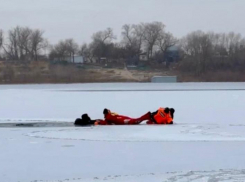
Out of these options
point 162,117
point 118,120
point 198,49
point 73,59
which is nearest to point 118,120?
point 118,120

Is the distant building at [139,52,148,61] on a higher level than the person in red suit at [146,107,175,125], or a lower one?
higher

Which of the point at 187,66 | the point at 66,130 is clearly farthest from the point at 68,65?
the point at 66,130

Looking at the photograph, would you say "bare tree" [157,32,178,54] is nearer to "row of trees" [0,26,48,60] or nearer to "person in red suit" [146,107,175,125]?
"row of trees" [0,26,48,60]

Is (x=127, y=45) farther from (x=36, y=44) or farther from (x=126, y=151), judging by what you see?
(x=126, y=151)

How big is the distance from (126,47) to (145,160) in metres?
70.2

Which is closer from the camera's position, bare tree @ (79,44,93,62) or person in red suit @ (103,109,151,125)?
person in red suit @ (103,109,151,125)

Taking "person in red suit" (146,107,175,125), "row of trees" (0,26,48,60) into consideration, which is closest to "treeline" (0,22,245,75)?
"row of trees" (0,26,48,60)

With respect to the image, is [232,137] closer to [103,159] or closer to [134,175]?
[103,159]

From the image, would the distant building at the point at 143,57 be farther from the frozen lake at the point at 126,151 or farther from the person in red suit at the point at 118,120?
the person in red suit at the point at 118,120

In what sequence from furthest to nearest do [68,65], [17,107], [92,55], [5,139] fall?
[92,55] < [68,65] < [17,107] < [5,139]

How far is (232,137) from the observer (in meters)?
11.0

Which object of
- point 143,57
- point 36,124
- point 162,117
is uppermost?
point 143,57

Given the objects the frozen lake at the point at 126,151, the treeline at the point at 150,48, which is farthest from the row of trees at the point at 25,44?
the frozen lake at the point at 126,151

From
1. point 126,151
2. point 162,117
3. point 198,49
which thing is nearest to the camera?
point 126,151
